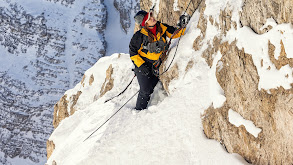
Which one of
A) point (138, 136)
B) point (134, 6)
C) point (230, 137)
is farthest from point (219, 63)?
point (134, 6)

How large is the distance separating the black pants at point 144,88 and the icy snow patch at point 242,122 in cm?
233

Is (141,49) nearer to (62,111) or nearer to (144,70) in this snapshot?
(144,70)

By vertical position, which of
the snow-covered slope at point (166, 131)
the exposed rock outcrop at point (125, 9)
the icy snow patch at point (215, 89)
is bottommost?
the exposed rock outcrop at point (125, 9)

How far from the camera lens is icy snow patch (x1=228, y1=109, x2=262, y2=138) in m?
3.96

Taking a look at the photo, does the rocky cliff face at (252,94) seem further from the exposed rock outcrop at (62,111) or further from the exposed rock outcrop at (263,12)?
the exposed rock outcrop at (62,111)

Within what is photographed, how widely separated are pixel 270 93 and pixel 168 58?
134 inches

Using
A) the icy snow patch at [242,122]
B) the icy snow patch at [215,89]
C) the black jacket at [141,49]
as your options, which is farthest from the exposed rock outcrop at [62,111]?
the icy snow patch at [242,122]

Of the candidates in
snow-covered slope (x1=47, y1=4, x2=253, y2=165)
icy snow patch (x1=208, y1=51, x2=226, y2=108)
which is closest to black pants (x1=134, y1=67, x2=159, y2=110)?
snow-covered slope (x1=47, y1=4, x2=253, y2=165)

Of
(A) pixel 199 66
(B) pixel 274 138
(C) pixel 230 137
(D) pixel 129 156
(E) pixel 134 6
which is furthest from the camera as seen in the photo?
(E) pixel 134 6

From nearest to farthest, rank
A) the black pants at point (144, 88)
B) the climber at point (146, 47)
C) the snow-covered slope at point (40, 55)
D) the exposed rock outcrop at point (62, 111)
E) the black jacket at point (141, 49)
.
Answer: the climber at point (146, 47)
the black jacket at point (141, 49)
the black pants at point (144, 88)
the exposed rock outcrop at point (62, 111)
the snow-covered slope at point (40, 55)

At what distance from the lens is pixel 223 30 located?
509cm

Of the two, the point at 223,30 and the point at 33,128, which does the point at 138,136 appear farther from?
the point at 33,128

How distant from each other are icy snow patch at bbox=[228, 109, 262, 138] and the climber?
227 centimetres

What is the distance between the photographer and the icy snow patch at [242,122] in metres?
3.96
